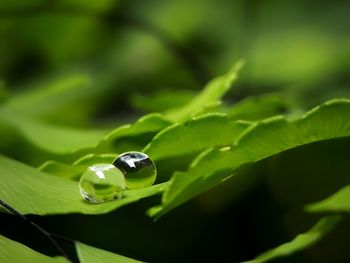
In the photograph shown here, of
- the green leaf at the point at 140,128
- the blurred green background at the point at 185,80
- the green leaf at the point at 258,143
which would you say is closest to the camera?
the green leaf at the point at 258,143

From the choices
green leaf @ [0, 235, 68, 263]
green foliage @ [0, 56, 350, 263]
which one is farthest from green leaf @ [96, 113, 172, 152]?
green leaf @ [0, 235, 68, 263]

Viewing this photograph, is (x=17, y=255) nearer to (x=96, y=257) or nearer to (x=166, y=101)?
(x=96, y=257)

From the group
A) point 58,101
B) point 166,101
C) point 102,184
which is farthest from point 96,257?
point 58,101

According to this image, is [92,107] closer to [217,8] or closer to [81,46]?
[81,46]

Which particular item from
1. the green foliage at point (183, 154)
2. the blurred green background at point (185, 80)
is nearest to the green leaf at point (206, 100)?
the green foliage at point (183, 154)

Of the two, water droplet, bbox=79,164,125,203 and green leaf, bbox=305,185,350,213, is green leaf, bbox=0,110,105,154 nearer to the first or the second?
water droplet, bbox=79,164,125,203

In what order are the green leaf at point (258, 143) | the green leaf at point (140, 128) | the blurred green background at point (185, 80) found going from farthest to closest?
the blurred green background at point (185, 80) < the green leaf at point (140, 128) < the green leaf at point (258, 143)

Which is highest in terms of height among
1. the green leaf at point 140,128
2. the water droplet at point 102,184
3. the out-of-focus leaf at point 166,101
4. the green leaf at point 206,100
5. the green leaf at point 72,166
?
the out-of-focus leaf at point 166,101

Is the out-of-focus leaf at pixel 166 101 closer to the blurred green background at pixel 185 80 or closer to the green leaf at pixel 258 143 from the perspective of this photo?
the blurred green background at pixel 185 80
